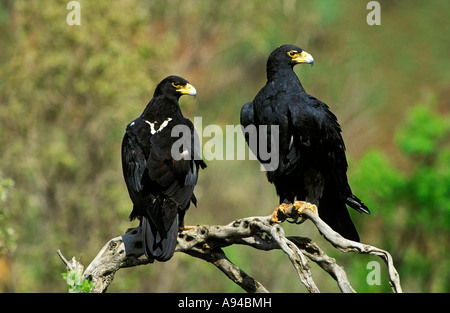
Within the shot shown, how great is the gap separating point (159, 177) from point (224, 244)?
79 centimetres

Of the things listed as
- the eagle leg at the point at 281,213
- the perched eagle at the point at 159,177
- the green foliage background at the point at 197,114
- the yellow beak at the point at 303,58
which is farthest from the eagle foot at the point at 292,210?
the green foliage background at the point at 197,114

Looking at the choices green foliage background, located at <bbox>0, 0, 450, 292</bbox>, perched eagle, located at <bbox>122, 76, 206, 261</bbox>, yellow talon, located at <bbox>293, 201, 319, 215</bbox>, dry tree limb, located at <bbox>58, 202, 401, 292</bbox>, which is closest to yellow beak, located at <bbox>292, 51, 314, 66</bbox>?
perched eagle, located at <bbox>122, 76, 206, 261</bbox>

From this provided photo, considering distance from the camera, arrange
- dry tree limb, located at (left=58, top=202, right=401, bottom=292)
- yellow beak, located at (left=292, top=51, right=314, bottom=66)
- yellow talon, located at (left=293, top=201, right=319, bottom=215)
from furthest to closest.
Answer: yellow beak, located at (left=292, top=51, right=314, bottom=66) < yellow talon, located at (left=293, top=201, right=319, bottom=215) < dry tree limb, located at (left=58, top=202, right=401, bottom=292)

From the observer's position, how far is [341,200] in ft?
21.8

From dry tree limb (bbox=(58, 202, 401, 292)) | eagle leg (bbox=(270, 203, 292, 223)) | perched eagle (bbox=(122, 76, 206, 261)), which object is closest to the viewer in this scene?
dry tree limb (bbox=(58, 202, 401, 292))

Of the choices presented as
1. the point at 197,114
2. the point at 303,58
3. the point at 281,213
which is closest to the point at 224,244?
the point at 281,213

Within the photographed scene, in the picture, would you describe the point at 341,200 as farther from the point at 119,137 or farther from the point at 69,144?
the point at 69,144

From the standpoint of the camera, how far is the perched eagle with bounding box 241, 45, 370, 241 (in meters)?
6.43

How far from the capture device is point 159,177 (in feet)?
19.4

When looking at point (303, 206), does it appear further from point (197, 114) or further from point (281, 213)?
point (197, 114)

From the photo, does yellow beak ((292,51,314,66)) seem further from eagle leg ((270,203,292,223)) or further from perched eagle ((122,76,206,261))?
eagle leg ((270,203,292,223))

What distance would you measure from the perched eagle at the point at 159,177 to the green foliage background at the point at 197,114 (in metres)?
2.88

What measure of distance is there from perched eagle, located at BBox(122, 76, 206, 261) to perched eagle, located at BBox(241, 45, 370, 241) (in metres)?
0.77
